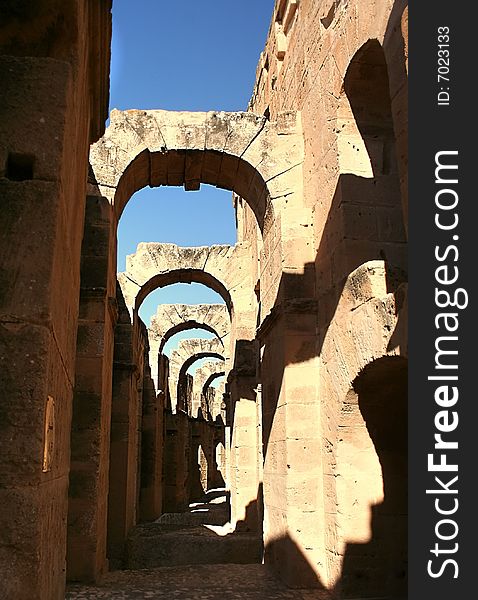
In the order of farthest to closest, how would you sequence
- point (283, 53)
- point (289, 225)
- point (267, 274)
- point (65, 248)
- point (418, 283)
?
point (283, 53) < point (267, 274) < point (289, 225) < point (418, 283) < point (65, 248)

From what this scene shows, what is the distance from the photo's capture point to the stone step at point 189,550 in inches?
383

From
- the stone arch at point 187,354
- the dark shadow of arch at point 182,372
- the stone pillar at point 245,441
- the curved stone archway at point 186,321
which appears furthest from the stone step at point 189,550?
the stone arch at point 187,354

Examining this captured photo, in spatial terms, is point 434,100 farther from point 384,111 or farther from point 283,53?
point 283,53

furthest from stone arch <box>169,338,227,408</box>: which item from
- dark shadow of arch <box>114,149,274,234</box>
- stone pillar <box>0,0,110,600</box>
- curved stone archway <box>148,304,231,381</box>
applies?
stone pillar <box>0,0,110,600</box>

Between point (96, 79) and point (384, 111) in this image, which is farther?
point (384, 111)

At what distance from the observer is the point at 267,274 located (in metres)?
7.75

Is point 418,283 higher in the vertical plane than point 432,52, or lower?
lower

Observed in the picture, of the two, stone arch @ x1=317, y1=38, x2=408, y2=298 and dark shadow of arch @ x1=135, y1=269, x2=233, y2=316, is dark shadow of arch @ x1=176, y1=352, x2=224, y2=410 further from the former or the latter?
stone arch @ x1=317, y1=38, x2=408, y2=298

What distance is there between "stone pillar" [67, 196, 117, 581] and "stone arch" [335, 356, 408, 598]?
2.51 meters

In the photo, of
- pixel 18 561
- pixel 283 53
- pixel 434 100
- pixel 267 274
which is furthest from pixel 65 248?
pixel 283 53

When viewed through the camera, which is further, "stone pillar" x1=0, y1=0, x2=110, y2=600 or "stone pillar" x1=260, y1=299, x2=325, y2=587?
"stone pillar" x1=260, y1=299, x2=325, y2=587

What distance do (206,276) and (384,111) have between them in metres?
7.44

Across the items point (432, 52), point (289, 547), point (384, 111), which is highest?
point (384, 111)

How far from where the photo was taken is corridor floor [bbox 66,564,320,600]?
5.59m
